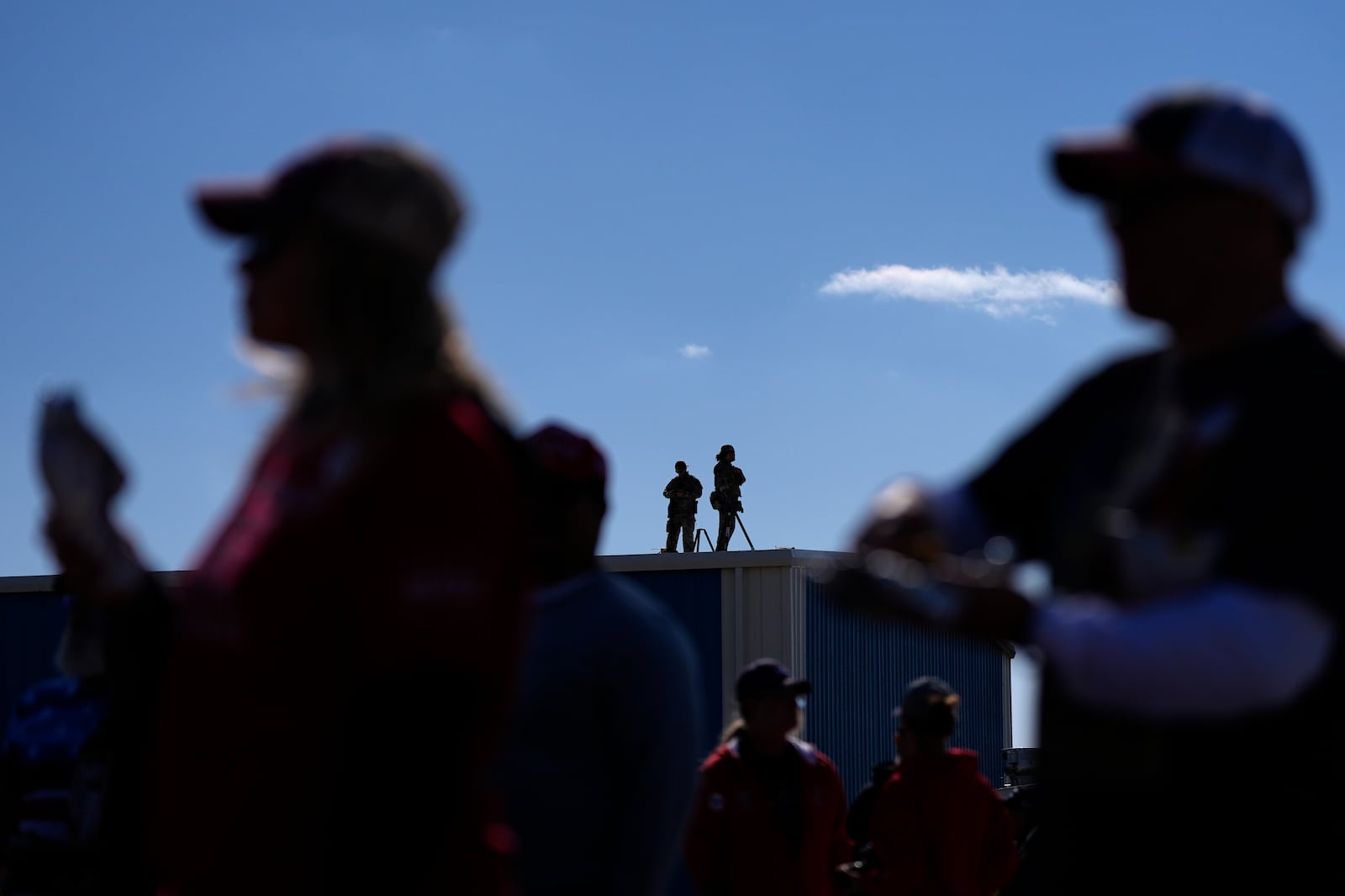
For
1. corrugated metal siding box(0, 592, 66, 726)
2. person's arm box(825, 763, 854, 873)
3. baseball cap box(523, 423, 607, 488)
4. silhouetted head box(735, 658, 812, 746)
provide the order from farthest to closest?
corrugated metal siding box(0, 592, 66, 726), person's arm box(825, 763, 854, 873), silhouetted head box(735, 658, 812, 746), baseball cap box(523, 423, 607, 488)

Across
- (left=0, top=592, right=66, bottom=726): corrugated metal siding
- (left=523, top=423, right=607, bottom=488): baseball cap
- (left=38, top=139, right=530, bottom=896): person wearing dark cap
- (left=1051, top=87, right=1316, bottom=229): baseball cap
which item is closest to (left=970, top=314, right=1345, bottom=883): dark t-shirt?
(left=1051, top=87, right=1316, bottom=229): baseball cap

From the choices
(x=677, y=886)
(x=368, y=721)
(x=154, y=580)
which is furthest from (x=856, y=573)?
(x=677, y=886)

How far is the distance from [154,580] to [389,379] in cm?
117

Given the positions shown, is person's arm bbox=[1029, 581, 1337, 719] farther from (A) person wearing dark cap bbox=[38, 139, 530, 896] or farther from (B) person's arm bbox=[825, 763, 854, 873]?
(B) person's arm bbox=[825, 763, 854, 873]

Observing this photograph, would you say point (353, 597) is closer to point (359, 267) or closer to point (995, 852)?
point (359, 267)

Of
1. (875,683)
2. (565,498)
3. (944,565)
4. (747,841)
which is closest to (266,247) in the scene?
(944,565)

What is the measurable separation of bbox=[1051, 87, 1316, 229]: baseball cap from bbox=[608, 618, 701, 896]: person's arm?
63.1 inches

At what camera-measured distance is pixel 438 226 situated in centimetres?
196

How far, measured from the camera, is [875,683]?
16.6 meters

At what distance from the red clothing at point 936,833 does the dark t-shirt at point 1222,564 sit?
5297 mm

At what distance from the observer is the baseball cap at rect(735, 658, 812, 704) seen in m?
6.99

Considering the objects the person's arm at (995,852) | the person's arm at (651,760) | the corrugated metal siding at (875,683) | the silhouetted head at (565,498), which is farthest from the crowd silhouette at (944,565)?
the corrugated metal siding at (875,683)

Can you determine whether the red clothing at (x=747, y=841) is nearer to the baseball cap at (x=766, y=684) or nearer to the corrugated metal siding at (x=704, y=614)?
the baseball cap at (x=766, y=684)

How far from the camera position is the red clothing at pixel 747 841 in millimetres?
6805
